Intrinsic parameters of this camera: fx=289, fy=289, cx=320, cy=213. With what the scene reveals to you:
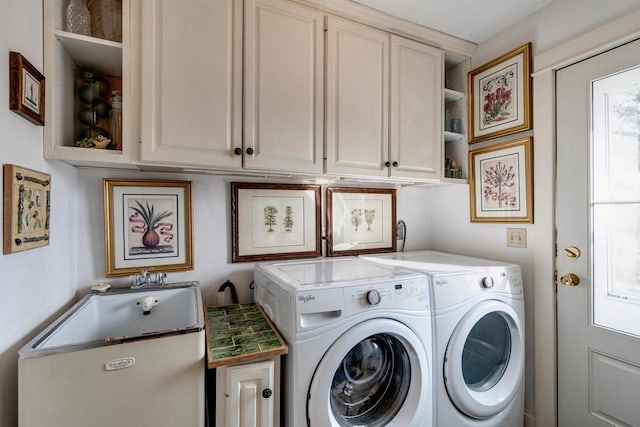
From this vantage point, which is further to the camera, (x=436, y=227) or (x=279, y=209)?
(x=436, y=227)

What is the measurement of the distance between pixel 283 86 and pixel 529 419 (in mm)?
2338

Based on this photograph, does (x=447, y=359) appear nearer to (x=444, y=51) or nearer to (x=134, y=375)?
(x=134, y=375)

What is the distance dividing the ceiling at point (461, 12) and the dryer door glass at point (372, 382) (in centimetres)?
173

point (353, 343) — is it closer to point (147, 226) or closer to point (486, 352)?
point (486, 352)

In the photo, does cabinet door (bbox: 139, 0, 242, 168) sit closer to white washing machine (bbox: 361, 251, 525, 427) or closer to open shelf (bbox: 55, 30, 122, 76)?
open shelf (bbox: 55, 30, 122, 76)

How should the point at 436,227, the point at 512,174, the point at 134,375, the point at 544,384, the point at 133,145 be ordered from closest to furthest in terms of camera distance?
the point at 134,375 → the point at 133,145 → the point at 544,384 → the point at 512,174 → the point at 436,227

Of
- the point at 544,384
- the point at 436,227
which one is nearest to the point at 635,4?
the point at 436,227

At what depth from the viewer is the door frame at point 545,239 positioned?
1.58 meters

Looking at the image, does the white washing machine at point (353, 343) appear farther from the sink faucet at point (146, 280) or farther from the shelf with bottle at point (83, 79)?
the shelf with bottle at point (83, 79)

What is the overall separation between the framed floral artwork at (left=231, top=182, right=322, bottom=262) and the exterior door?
4.59ft

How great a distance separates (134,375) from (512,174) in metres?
2.12

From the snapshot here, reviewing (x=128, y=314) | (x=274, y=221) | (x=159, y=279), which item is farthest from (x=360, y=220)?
(x=128, y=314)

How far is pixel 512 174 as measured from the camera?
178 centimetres

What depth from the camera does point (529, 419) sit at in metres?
1.70
